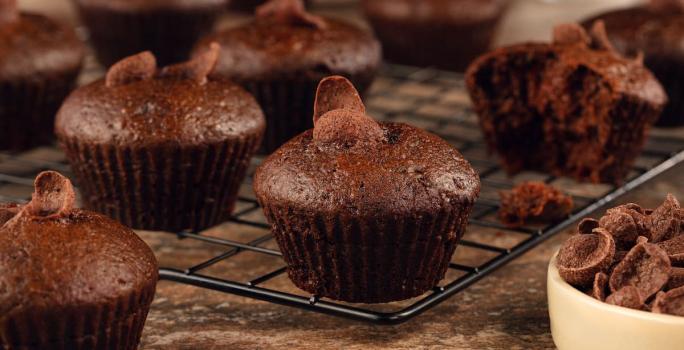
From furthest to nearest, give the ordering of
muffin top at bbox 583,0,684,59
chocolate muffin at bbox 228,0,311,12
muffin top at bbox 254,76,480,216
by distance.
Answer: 1. chocolate muffin at bbox 228,0,311,12
2. muffin top at bbox 583,0,684,59
3. muffin top at bbox 254,76,480,216

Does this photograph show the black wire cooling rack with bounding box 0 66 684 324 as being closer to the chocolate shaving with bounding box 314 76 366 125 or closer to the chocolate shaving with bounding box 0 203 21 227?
the chocolate shaving with bounding box 314 76 366 125

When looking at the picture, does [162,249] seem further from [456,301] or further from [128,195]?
[456,301]

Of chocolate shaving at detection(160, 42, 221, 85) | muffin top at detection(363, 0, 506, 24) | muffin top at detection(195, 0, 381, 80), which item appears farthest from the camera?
muffin top at detection(363, 0, 506, 24)

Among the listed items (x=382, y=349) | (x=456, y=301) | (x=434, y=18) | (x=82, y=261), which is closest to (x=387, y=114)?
(x=434, y=18)

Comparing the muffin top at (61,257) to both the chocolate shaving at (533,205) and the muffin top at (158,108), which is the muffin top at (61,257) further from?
the chocolate shaving at (533,205)

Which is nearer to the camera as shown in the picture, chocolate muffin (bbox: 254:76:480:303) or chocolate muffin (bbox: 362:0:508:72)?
chocolate muffin (bbox: 254:76:480:303)

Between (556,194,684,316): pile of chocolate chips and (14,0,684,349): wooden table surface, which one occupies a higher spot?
(556,194,684,316): pile of chocolate chips

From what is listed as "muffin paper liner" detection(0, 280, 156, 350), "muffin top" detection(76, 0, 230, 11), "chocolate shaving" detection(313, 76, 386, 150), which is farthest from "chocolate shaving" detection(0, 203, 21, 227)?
"muffin top" detection(76, 0, 230, 11)
